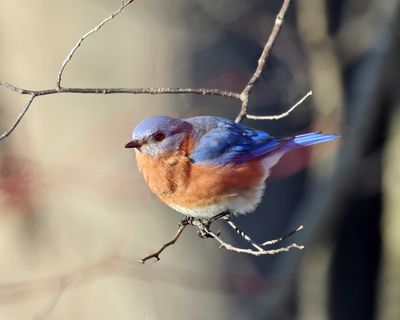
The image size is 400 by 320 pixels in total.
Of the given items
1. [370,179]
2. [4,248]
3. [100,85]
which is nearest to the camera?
[100,85]

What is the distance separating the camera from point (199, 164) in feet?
7.34

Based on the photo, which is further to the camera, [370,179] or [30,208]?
[370,179]

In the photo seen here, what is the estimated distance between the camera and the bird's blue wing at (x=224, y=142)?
7.50ft

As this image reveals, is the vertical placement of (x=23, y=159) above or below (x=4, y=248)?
above

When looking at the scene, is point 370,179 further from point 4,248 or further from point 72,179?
point 4,248

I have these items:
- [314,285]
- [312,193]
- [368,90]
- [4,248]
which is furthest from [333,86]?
[4,248]

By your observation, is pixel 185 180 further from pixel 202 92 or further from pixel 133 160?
pixel 133 160

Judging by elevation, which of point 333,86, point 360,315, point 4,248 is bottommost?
point 360,315

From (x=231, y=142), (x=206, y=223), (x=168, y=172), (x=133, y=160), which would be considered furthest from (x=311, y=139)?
(x=133, y=160)

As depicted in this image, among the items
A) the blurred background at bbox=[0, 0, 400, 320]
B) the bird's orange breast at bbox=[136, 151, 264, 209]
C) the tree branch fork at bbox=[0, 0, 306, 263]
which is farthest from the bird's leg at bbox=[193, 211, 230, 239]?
the blurred background at bbox=[0, 0, 400, 320]

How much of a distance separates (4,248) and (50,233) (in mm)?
284

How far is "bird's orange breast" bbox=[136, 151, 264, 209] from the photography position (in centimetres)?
220

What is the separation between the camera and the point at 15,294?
3.93 metres

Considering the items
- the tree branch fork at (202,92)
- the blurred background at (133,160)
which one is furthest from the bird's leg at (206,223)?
the blurred background at (133,160)
